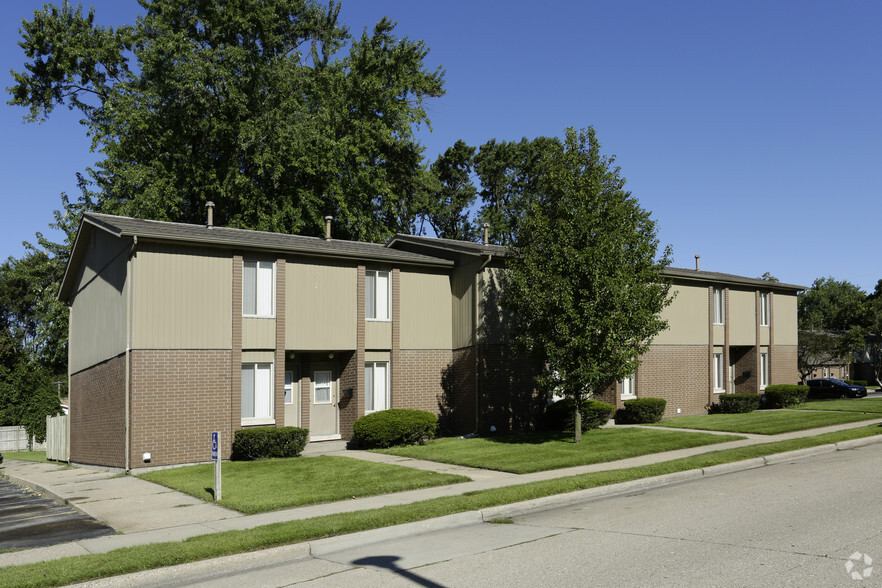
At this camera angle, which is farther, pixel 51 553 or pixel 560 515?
pixel 560 515

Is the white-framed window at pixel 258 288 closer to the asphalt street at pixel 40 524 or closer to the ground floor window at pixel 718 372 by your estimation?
the asphalt street at pixel 40 524

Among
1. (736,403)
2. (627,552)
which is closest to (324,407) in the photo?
(627,552)

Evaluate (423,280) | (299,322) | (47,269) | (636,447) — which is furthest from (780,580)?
(47,269)

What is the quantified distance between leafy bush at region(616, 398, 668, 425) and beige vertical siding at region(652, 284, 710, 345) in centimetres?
289

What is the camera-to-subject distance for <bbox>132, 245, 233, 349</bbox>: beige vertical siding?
18969 mm

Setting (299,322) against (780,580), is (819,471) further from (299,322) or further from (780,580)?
(299,322)

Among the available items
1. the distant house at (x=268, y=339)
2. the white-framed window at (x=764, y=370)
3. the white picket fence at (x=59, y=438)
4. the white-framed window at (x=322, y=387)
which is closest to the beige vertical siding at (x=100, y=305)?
the distant house at (x=268, y=339)

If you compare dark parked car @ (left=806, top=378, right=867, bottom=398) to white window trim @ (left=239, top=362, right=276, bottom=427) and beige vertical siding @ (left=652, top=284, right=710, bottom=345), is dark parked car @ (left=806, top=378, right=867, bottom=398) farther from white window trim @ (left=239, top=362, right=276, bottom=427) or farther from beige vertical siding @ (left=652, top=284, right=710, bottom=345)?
white window trim @ (left=239, top=362, right=276, bottom=427)

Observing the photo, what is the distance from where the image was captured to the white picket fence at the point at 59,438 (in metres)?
27.3

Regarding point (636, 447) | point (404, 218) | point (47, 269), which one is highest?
point (404, 218)

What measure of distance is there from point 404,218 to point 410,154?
21.1 ft

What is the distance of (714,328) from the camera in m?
32.2

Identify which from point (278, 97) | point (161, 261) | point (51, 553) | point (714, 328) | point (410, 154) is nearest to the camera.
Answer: point (51, 553)

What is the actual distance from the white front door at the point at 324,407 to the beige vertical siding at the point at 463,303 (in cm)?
443
